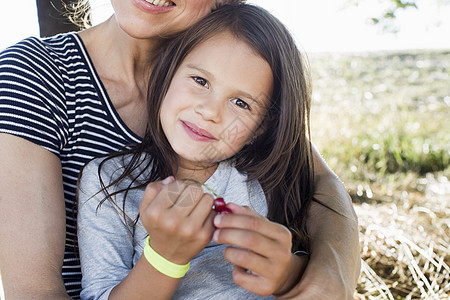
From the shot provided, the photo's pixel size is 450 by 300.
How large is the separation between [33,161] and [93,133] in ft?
1.07

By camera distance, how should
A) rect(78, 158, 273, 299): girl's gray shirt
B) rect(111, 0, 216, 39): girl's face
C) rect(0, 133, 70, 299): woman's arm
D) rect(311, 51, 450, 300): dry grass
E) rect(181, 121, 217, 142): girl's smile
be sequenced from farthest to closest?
1. rect(311, 51, 450, 300): dry grass
2. rect(111, 0, 216, 39): girl's face
3. rect(181, 121, 217, 142): girl's smile
4. rect(78, 158, 273, 299): girl's gray shirt
5. rect(0, 133, 70, 299): woman's arm

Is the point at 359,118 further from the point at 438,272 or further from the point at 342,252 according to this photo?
the point at 342,252

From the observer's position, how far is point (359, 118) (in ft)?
21.4

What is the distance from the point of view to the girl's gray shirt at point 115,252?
66.5 inches

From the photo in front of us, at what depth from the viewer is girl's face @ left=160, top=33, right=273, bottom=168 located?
1815 mm

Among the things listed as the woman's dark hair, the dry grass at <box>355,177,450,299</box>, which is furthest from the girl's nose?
the dry grass at <box>355,177,450,299</box>

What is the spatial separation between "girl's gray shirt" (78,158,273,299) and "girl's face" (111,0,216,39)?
1.70 ft

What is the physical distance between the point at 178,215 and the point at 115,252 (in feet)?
1.62

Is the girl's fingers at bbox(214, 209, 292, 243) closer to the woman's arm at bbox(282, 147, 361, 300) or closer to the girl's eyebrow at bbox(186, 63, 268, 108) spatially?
the woman's arm at bbox(282, 147, 361, 300)

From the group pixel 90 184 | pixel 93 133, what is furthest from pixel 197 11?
pixel 90 184

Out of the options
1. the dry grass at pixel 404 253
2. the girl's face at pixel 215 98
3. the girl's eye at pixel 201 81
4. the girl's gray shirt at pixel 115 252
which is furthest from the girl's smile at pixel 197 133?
the dry grass at pixel 404 253

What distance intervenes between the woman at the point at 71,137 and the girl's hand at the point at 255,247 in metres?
0.17

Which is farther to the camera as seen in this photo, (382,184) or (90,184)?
(382,184)

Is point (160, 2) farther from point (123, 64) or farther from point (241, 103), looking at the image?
point (241, 103)
